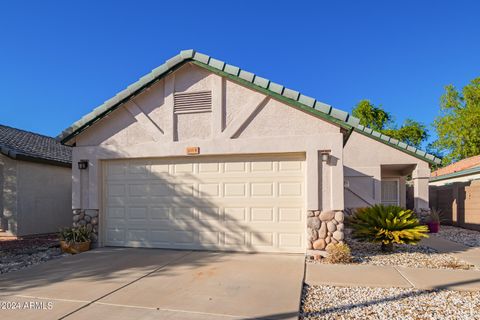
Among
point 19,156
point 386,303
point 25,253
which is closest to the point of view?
point 386,303

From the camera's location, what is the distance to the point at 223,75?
26.3ft

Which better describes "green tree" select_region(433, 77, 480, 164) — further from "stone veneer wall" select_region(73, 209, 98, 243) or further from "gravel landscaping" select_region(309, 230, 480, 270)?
"stone veneer wall" select_region(73, 209, 98, 243)

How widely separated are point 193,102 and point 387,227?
18.6ft

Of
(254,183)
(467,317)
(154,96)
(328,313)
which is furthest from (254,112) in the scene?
(467,317)

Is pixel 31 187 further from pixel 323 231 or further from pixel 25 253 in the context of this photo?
pixel 323 231

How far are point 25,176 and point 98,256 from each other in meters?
5.48

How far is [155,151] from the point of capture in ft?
27.8

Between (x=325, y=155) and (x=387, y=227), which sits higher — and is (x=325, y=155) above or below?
above

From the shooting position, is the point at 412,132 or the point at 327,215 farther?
the point at 412,132

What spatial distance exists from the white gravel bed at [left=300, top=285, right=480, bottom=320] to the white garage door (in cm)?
255

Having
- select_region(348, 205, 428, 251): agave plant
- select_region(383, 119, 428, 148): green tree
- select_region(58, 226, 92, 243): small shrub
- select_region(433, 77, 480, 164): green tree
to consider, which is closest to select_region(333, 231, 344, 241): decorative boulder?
select_region(348, 205, 428, 251): agave plant

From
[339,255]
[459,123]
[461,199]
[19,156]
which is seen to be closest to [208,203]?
[339,255]

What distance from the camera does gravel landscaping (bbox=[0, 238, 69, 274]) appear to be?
7300 mm

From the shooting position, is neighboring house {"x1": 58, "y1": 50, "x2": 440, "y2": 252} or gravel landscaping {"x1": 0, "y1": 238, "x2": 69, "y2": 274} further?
neighboring house {"x1": 58, "y1": 50, "x2": 440, "y2": 252}
